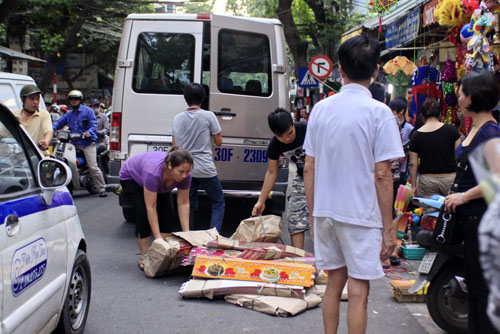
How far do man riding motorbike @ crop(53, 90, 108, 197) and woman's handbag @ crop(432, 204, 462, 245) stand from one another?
8.09 meters

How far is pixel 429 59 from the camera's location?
9125mm

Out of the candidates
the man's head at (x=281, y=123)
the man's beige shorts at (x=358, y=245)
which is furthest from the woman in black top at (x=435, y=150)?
the man's beige shorts at (x=358, y=245)

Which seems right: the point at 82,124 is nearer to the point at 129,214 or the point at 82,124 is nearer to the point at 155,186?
the point at 129,214

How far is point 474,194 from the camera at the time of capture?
314 cm

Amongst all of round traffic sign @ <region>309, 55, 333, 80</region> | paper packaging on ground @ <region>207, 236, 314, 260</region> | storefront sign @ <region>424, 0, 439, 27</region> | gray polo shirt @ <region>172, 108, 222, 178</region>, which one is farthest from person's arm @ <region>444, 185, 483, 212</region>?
round traffic sign @ <region>309, 55, 333, 80</region>

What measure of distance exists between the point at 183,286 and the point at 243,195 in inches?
96.9

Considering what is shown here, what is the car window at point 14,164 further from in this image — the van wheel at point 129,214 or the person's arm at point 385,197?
the van wheel at point 129,214

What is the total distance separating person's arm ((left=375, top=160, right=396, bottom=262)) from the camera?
10.3ft

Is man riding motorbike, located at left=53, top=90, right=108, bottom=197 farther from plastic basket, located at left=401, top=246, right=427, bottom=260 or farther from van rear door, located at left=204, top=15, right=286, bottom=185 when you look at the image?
plastic basket, located at left=401, top=246, right=427, bottom=260

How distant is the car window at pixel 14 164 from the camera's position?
9.99ft

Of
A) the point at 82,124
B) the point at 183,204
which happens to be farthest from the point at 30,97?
the point at 82,124

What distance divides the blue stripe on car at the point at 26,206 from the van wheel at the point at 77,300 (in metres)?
0.48

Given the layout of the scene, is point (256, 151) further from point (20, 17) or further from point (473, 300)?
point (20, 17)

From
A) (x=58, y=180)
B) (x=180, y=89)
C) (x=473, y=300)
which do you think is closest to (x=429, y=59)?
(x=180, y=89)
